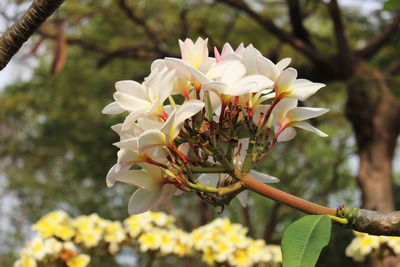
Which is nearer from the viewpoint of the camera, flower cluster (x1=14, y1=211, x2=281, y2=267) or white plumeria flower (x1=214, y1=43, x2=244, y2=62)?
white plumeria flower (x1=214, y1=43, x2=244, y2=62)

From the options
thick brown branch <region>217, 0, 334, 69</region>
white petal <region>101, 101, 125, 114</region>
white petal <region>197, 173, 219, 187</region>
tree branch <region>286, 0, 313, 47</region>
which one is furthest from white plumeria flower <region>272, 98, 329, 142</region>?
thick brown branch <region>217, 0, 334, 69</region>

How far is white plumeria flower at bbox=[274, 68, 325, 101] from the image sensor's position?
0.53m

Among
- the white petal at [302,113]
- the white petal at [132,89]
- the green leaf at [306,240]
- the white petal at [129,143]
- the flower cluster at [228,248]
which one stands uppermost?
the white petal at [132,89]

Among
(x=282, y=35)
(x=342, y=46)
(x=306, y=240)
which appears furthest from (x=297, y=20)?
(x=306, y=240)

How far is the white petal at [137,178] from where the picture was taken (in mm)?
519

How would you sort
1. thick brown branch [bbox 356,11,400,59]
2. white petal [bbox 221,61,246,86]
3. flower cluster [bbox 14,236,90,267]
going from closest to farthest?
white petal [bbox 221,61,246,86] < flower cluster [bbox 14,236,90,267] < thick brown branch [bbox 356,11,400,59]

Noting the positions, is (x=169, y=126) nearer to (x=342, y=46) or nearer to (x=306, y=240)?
(x=306, y=240)

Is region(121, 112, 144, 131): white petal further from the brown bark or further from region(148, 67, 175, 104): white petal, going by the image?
the brown bark

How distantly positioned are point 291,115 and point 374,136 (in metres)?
3.47

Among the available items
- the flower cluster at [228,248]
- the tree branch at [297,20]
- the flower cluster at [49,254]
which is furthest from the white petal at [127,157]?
the tree branch at [297,20]

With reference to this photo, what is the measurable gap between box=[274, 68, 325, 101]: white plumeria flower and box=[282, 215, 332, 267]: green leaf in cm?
17

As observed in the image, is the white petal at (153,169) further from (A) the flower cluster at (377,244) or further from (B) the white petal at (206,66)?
(A) the flower cluster at (377,244)

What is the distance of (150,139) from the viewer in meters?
0.47

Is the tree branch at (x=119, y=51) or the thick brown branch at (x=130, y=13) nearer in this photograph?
the thick brown branch at (x=130, y=13)
